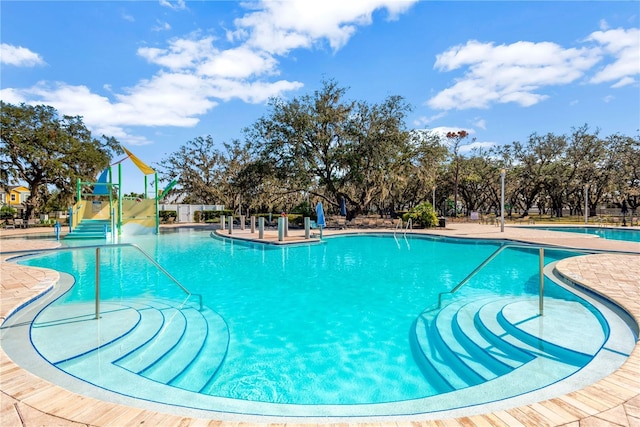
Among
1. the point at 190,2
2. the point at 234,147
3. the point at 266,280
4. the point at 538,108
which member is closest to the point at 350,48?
the point at 190,2

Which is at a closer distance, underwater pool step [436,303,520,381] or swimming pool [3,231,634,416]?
swimming pool [3,231,634,416]

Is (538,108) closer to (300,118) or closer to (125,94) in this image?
(300,118)

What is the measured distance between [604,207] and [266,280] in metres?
54.3

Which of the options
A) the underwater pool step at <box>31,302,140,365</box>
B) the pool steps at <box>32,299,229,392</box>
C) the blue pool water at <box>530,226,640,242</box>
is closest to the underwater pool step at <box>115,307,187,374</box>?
the pool steps at <box>32,299,229,392</box>

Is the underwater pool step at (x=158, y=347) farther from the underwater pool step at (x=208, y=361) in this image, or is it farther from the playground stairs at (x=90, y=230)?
the playground stairs at (x=90, y=230)

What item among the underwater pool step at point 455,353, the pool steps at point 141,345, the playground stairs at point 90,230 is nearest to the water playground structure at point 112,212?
the playground stairs at point 90,230

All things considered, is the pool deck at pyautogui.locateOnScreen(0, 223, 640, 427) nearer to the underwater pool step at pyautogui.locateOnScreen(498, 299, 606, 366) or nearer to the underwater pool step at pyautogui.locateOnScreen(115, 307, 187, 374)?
the underwater pool step at pyautogui.locateOnScreen(498, 299, 606, 366)

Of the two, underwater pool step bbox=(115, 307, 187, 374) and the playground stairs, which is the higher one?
the playground stairs

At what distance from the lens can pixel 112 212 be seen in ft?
51.3

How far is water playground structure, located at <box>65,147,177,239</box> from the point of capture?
15.6 meters

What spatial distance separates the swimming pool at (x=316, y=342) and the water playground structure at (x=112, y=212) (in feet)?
34.0

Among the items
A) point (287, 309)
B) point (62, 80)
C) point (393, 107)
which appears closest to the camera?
point (287, 309)

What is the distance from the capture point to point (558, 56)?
12.3 metres

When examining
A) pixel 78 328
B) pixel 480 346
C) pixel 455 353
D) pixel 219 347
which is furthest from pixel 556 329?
pixel 78 328
